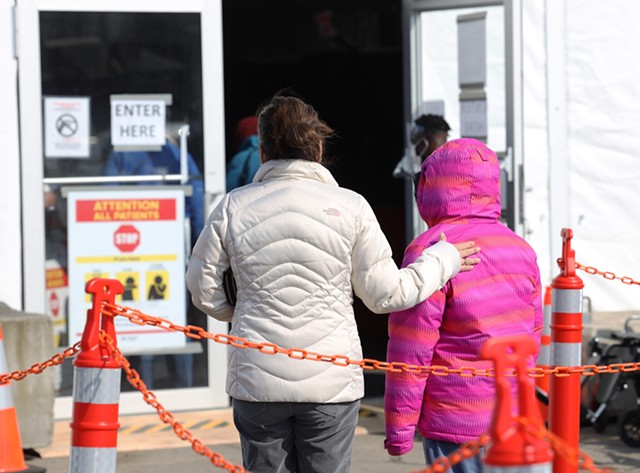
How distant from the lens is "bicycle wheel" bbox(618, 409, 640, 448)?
266 inches

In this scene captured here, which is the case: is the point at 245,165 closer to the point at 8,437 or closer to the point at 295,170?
the point at 8,437

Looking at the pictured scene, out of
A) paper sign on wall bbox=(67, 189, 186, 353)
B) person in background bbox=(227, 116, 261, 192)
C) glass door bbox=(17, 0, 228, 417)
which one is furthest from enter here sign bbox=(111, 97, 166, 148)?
person in background bbox=(227, 116, 261, 192)

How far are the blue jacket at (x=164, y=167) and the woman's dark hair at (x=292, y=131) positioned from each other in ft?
12.5

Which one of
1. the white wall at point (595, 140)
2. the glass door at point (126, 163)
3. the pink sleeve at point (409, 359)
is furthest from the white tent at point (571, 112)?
the pink sleeve at point (409, 359)

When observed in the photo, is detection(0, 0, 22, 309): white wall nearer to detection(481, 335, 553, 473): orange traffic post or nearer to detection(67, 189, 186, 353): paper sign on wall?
detection(67, 189, 186, 353): paper sign on wall

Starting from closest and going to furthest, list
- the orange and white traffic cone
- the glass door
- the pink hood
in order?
1. the pink hood
2. the orange and white traffic cone
3. the glass door

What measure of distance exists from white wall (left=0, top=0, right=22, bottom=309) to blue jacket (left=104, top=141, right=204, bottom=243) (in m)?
0.59

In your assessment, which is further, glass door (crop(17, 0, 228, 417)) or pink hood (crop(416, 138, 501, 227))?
glass door (crop(17, 0, 228, 417))

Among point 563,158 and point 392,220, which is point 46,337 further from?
point 392,220

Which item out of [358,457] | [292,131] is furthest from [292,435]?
[358,457]

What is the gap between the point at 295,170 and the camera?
388 centimetres

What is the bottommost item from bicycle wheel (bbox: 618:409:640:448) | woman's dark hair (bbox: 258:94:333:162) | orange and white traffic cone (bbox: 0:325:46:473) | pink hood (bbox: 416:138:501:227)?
bicycle wheel (bbox: 618:409:640:448)

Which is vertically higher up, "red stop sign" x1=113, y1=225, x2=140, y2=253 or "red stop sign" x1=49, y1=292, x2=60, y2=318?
"red stop sign" x1=113, y1=225, x2=140, y2=253

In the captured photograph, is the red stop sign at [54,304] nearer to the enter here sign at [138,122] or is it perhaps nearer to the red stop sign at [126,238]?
the red stop sign at [126,238]
